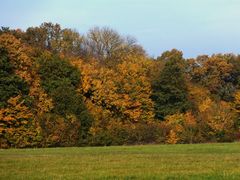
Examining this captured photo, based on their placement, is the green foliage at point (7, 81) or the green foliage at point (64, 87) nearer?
the green foliage at point (7, 81)

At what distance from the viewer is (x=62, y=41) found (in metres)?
86.3

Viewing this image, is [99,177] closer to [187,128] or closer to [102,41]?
[187,128]

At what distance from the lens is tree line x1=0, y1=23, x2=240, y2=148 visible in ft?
187

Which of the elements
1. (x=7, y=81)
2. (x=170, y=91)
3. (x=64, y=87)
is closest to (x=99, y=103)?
(x=64, y=87)

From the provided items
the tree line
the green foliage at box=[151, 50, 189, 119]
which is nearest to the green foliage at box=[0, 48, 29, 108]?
the tree line

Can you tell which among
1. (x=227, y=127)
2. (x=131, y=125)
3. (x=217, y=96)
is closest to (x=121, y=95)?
(x=131, y=125)

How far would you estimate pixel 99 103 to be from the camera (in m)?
65.1

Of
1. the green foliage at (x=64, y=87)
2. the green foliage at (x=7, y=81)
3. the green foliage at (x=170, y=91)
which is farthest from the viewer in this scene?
the green foliage at (x=170, y=91)

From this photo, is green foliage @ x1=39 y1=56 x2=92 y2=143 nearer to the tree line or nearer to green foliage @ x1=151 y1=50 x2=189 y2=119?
the tree line

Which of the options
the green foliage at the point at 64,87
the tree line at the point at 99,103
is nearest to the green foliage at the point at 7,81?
the tree line at the point at 99,103

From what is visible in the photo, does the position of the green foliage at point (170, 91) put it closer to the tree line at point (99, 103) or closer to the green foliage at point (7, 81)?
the tree line at point (99, 103)

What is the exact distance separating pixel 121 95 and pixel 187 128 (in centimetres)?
1013

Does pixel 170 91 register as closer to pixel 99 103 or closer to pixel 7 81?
pixel 99 103

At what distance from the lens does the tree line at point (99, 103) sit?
57.1m
